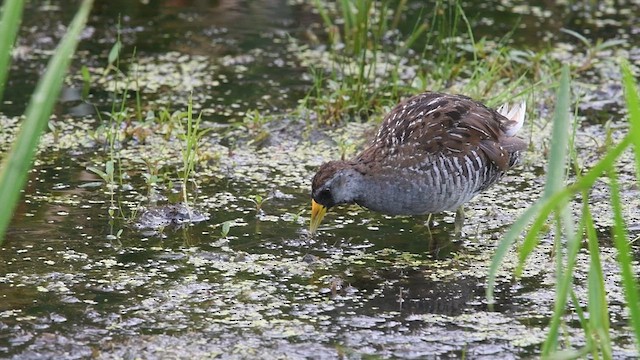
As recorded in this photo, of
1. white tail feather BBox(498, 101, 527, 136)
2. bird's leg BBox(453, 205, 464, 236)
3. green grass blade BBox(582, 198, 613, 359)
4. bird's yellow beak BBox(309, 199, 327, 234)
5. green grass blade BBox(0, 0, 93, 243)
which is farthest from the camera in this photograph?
white tail feather BBox(498, 101, 527, 136)

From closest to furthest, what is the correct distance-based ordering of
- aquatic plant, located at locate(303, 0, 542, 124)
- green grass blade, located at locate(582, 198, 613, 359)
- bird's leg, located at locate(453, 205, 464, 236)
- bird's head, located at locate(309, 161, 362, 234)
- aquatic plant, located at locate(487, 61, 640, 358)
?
1. aquatic plant, located at locate(487, 61, 640, 358)
2. green grass blade, located at locate(582, 198, 613, 359)
3. bird's head, located at locate(309, 161, 362, 234)
4. bird's leg, located at locate(453, 205, 464, 236)
5. aquatic plant, located at locate(303, 0, 542, 124)

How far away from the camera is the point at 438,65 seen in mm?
6922

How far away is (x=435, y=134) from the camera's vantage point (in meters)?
5.02

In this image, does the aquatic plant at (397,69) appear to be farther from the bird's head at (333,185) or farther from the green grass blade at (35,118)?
the green grass blade at (35,118)

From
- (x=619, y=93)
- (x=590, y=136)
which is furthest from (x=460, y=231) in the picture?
(x=619, y=93)

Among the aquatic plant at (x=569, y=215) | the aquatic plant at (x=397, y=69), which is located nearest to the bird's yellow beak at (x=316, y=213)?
the aquatic plant at (x=397, y=69)

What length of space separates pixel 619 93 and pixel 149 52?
3.21 m

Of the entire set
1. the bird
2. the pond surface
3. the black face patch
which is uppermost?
the bird

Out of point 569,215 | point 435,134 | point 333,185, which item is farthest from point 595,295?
point 435,134

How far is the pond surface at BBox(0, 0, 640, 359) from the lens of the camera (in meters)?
4.03

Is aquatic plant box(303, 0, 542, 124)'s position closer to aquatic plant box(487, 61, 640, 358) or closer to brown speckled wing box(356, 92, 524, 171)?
brown speckled wing box(356, 92, 524, 171)

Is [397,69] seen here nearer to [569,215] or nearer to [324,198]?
[324,198]

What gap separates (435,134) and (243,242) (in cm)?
99

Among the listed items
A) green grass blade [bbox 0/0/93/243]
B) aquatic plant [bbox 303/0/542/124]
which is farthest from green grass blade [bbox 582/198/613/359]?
aquatic plant [bbox 303/0/542/124]
